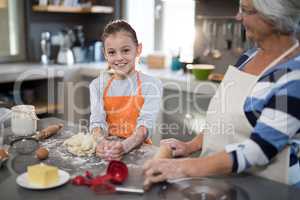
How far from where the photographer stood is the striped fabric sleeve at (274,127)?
3.41 feet

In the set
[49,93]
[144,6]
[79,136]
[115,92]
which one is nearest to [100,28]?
[144,6]

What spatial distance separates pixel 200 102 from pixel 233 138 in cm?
135

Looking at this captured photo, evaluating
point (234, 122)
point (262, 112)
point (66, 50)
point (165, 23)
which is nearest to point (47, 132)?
point (234, 122)

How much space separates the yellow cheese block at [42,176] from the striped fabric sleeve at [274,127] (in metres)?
0.49

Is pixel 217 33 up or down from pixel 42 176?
up

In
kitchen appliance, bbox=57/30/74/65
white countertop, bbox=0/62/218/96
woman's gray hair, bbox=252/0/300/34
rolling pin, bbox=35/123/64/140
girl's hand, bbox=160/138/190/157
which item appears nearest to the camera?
woman's gray hair, bbox=252/0/300/34

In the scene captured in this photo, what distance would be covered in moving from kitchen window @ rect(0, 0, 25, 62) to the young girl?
6.33 feet

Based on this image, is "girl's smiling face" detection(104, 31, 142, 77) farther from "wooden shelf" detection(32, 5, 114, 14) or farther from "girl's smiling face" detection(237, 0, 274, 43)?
"wooden shelf" detection(32, 5, 114, 14)

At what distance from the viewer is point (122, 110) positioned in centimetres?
166

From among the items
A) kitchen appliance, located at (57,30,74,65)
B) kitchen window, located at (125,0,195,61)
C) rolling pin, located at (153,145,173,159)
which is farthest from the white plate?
kitchen appliance, located at (57,30,74,65)

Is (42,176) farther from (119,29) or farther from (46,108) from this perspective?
(46,108)

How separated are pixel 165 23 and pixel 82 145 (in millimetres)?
2372

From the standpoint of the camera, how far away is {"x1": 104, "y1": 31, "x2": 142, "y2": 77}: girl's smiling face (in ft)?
5.16

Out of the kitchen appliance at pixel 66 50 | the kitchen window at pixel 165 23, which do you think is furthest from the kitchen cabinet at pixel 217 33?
the kitchen appliance at pixel 66 50
